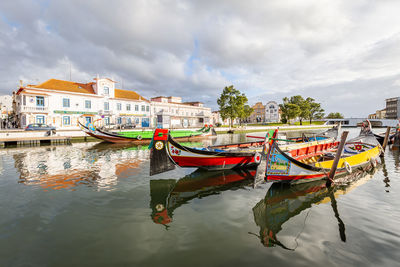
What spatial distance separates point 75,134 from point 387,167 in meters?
38.1

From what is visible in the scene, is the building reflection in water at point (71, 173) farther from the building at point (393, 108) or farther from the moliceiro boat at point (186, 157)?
the building at point (393, 108)

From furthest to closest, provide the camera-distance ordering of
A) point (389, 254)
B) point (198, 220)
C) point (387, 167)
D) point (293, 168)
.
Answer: point (387, 167), point (293, 168), point (198, 220), point (389, 254)

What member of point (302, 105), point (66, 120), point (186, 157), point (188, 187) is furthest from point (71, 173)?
point (302, 105)

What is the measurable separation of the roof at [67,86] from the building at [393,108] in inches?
5636

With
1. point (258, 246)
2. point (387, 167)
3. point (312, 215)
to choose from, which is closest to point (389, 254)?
point (312, 215)

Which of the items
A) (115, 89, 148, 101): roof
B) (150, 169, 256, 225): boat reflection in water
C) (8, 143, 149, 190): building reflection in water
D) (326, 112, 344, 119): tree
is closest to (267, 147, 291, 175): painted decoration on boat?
(150, 169, 256, 225): boat reflection in water

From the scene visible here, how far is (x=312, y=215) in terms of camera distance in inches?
257

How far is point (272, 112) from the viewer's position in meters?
104

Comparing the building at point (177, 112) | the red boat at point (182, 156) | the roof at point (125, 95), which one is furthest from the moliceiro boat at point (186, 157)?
the roof at point (125, 95)

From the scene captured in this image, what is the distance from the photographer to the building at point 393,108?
102 metres

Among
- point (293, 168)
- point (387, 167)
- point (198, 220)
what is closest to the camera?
point (198, 220)

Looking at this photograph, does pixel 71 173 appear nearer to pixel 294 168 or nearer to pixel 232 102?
pixel 294 168

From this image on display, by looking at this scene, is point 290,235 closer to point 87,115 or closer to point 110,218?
point 110,218

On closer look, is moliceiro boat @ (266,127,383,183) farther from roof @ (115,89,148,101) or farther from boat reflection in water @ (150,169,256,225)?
roof @ (115,89,148,101)
